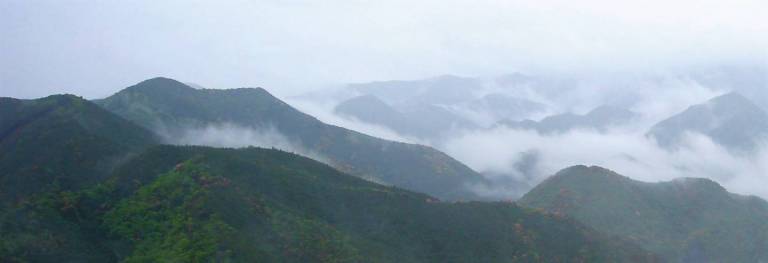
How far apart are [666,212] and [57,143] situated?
291ft

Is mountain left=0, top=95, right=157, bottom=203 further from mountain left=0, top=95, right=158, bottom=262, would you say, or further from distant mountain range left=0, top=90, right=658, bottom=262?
distant mountain range left=0, top=90, right=658, bottom=262

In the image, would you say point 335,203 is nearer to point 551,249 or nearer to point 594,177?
point 551,249

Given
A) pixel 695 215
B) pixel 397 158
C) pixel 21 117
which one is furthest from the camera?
pixel 397 158

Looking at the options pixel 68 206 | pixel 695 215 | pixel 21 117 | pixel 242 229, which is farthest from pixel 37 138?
pixel 695 215

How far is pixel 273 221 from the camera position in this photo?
5975cm

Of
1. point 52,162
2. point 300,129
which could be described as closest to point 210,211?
point 52,162

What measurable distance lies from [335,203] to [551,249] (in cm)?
2315

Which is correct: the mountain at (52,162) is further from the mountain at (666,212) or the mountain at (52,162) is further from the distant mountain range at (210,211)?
the mountain at (666,212)

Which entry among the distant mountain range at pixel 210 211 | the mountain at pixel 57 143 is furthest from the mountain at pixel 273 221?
the mountain at pixel 57 143

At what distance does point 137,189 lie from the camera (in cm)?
6197

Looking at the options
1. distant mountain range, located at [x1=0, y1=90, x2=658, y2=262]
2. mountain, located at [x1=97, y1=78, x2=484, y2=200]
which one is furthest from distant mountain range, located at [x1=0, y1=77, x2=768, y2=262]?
mountain, located at [x1=97, y1=78, x2=484, y2=200]

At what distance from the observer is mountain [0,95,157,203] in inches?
2499

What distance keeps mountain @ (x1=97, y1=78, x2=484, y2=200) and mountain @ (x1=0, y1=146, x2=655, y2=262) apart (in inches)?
1979

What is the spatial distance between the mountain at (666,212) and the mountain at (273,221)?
23476 millimetres
